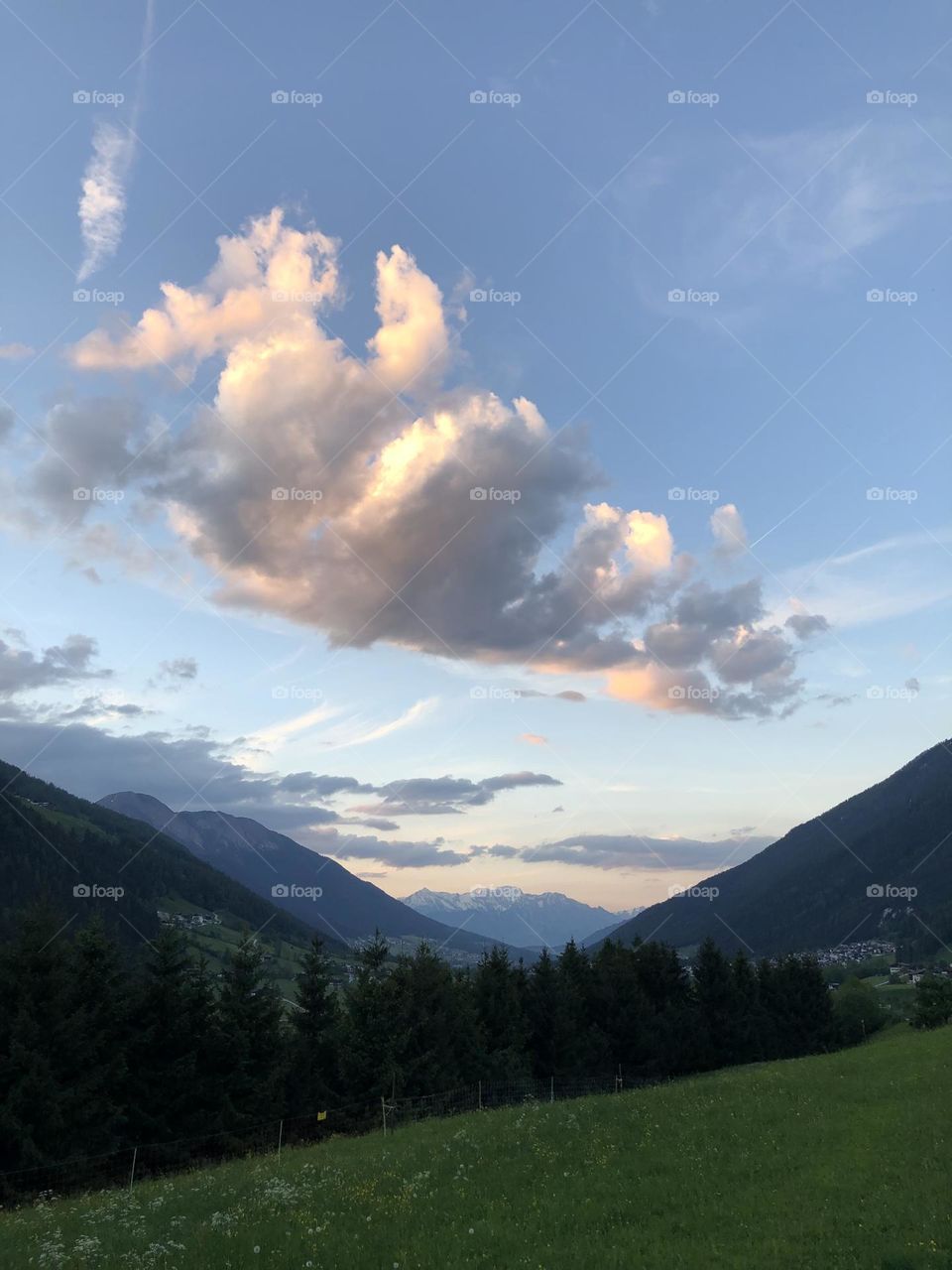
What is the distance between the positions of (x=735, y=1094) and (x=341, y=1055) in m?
29.7

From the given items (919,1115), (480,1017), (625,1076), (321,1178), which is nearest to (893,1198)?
(919,1115)

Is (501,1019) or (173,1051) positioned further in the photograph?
(501,1019)

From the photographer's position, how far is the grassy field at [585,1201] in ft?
44.0

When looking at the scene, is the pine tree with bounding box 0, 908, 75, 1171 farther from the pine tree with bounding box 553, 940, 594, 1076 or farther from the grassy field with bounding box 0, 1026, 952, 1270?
the pine tree with bounding box 553, 940, 594, 1076

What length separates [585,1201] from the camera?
53.4 feet

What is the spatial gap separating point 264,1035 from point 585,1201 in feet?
114

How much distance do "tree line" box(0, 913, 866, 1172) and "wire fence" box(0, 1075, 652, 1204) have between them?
0.53 meters

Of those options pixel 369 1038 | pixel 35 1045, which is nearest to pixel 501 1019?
pixel 369 1038

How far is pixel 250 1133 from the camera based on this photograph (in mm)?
42656

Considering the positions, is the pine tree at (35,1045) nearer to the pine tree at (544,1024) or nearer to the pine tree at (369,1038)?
the pine tree at (369,1038)

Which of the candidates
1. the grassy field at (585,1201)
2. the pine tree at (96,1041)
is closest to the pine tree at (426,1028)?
the pine tree at (96,1041)

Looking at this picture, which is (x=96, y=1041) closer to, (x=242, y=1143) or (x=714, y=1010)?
(x=242, y=1143)

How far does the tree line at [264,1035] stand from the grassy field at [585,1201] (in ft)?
46.3

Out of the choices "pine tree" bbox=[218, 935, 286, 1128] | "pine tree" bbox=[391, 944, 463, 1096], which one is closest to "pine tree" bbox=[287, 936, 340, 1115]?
"pine tree" bbox=[218, 935, 286, 1128]
